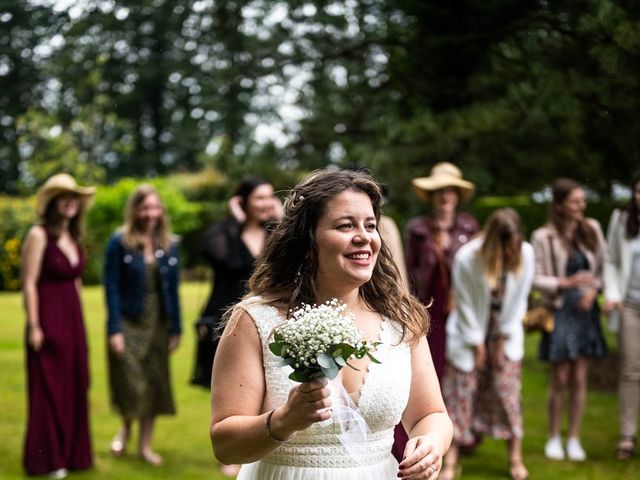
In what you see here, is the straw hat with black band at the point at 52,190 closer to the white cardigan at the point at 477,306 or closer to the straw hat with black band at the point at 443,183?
the straw hat with black band at the point at 443,183

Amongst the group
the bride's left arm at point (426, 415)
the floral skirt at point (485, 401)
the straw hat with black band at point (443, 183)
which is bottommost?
the floral skirt at point (485, 401)

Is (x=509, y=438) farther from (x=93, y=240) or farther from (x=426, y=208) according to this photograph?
(x=93, y=240)

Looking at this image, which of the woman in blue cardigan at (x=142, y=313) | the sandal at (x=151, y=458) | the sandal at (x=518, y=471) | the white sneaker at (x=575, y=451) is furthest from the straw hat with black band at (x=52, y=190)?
→ the white sneaker at (x=575, y=451)

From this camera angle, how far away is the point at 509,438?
6883 mm

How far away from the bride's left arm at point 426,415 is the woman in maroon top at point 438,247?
12.9ft

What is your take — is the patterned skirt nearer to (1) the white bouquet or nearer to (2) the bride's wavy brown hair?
(2) the bride's wavy brown hair

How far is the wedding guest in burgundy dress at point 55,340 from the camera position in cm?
695

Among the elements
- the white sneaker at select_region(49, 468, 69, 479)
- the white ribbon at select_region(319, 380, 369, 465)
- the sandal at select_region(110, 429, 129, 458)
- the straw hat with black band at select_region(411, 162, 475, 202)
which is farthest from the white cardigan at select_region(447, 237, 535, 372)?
the white ribbon at select_region(319, 380, 369, 465)

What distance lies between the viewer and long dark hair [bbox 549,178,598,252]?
7309 mm

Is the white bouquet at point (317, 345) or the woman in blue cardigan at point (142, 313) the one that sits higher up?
the white bouquet at point (317, 345)

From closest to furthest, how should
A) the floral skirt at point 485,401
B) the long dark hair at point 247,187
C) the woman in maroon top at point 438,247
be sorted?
the long dark hair at point 247,187
the floral skirt at point 485,401
the woman in maroon top at point 438,247

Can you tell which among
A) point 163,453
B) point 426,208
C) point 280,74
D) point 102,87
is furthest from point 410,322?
point 102,87

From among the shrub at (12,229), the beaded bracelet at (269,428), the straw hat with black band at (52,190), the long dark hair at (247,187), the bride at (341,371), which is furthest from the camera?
the shrub at (12,229)

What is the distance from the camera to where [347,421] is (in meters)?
2.90
